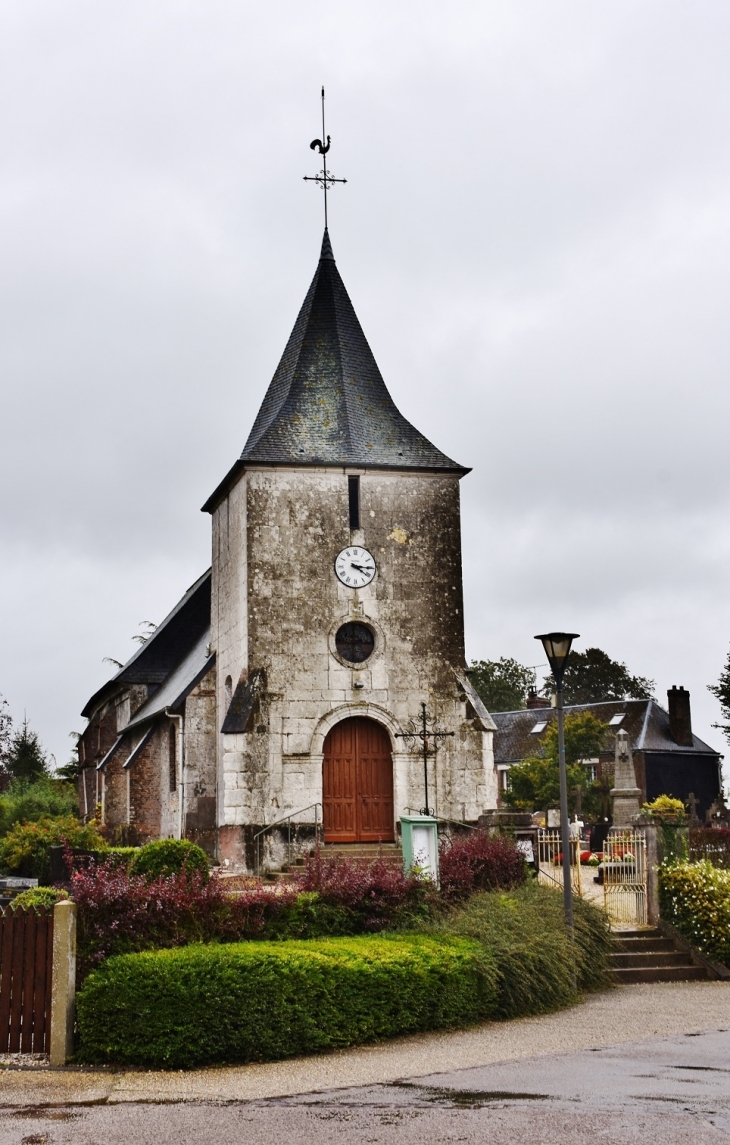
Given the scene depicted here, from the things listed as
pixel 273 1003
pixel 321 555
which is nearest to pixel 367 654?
pixel 321 555

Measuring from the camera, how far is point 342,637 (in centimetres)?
2402

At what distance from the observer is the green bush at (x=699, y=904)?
1677 cm

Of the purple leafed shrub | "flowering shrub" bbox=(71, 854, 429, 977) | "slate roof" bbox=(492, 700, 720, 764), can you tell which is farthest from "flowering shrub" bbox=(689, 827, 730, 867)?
"slate roof" bbox=(492, 700, 720, 764)

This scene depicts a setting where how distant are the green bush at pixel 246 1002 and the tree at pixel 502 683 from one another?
2532 inches

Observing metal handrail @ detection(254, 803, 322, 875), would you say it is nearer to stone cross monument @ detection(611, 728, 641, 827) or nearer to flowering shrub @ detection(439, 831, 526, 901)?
flowering shrub @ detection(439, 831, 526, 901)

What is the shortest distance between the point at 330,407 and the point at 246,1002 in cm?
1629

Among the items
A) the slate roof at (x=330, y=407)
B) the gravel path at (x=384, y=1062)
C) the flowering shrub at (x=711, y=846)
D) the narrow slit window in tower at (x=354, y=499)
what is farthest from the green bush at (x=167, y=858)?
the flowering shrub at (x=711, y=846)

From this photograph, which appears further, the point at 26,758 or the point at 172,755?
the point at 26,758

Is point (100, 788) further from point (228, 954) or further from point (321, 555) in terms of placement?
point (228, 954)

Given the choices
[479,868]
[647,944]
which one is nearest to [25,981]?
[479,868]

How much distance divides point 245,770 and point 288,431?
677cm

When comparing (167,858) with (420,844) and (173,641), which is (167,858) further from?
(173,641)

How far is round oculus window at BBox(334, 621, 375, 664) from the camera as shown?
23969 mm

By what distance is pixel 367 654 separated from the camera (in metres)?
24.1
